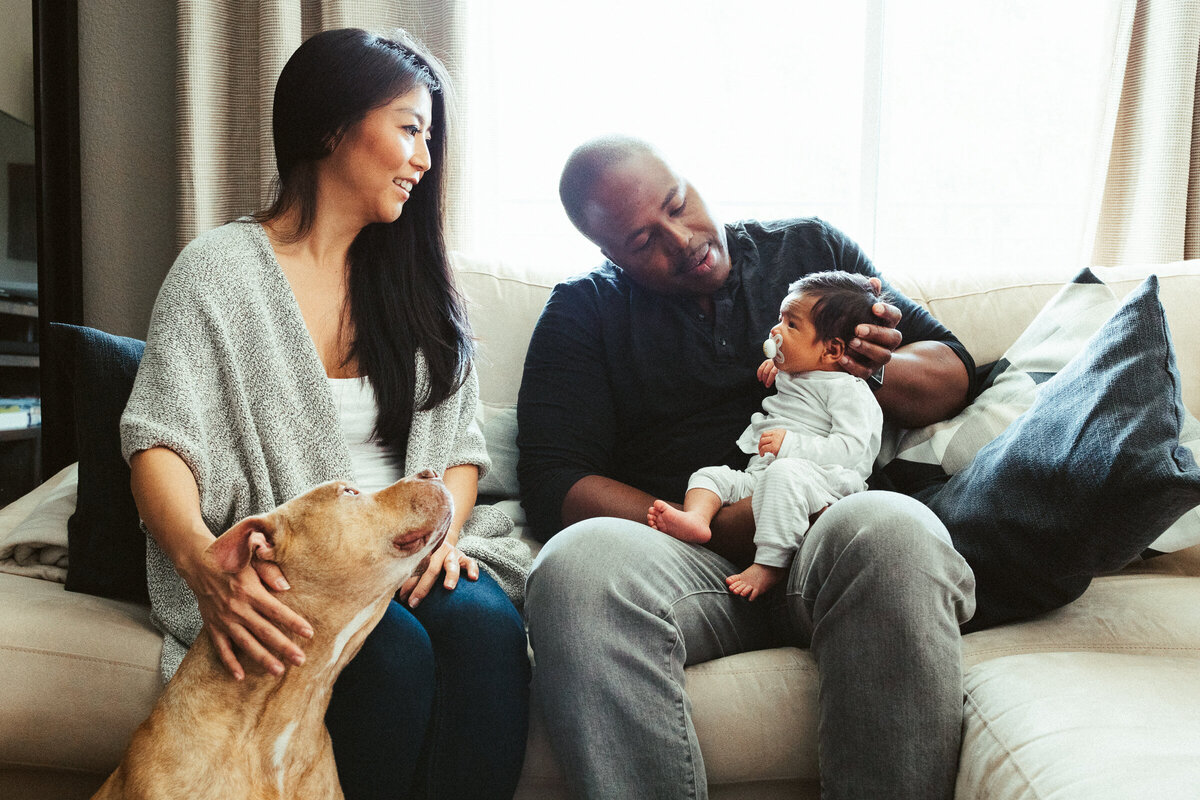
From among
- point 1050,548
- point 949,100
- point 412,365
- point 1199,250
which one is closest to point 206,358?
point 412,365

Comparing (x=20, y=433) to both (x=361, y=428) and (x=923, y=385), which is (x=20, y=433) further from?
(x=923, y=385)

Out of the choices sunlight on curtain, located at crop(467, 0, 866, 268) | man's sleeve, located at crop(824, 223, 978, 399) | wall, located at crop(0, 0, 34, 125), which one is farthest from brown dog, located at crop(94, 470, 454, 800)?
wall, located at crop(0, 0, 34, 125)

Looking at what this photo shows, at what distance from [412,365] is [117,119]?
1.61 meters

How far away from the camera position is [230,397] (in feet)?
4.01

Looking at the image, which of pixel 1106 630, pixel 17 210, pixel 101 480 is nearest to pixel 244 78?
pixel 17 210

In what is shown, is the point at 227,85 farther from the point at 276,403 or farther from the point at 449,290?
the point at 276,403

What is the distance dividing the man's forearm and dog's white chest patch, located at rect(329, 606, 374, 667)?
0.97 metres

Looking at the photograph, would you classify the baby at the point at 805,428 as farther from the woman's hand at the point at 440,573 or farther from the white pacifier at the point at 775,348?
the woman's hand at the point at 440,573

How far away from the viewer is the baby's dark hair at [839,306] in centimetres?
146

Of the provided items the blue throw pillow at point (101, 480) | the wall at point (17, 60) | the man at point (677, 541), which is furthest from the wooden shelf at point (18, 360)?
the man at point (677, 541)

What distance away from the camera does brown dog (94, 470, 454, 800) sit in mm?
910

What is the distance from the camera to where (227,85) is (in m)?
2.32

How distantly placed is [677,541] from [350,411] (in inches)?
21.3

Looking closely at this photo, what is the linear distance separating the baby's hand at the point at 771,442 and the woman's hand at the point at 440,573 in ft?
1.67
